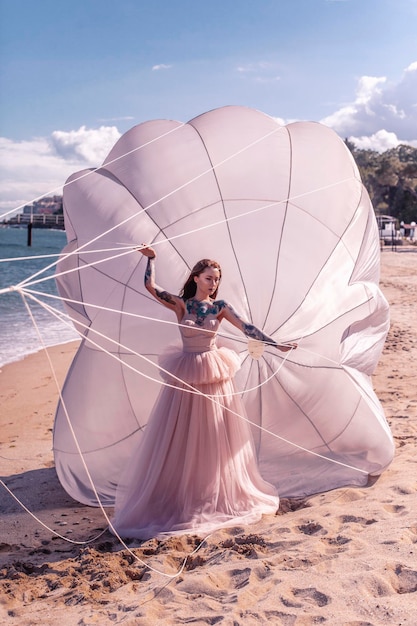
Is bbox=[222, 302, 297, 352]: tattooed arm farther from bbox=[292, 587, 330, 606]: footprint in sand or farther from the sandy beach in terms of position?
bbox=[292, 587, 330, 606]: footprint in sand

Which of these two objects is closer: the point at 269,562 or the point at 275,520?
the point at 269,562

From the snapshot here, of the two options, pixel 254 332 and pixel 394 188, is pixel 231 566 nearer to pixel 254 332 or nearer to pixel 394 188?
pixel 254 332

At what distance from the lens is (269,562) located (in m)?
3.39

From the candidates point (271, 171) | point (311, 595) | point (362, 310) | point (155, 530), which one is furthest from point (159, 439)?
point (271, 171)

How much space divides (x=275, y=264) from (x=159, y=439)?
6.09 feet

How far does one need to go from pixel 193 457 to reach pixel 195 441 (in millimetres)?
102

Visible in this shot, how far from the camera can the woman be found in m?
4.18

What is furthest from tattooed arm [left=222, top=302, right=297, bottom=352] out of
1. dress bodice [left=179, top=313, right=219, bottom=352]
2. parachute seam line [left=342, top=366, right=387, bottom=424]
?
parachute seam line [left=342, top=366, right=387, bottom=424]

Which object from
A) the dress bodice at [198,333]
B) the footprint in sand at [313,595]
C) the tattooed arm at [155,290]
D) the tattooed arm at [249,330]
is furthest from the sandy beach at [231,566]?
the tattooed arm at [155,290]

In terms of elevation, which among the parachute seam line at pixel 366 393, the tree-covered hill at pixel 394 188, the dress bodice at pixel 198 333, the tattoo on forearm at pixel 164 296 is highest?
the tree-covered hill at pixel 394 188

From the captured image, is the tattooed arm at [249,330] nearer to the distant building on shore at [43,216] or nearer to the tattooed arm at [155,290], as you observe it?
the tattooed arm at [155,290]

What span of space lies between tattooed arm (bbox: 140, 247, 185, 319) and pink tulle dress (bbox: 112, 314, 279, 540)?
0.30 feet

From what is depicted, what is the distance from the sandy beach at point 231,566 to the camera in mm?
2945

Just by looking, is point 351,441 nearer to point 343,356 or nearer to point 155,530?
point 343,356
